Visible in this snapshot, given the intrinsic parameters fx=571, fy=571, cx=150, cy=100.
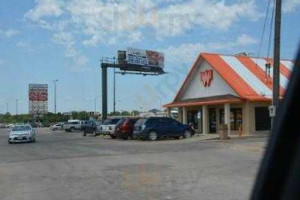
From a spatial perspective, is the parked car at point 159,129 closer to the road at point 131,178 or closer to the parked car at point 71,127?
the road at point 131,178

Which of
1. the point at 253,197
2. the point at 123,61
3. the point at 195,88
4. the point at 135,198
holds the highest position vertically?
the point at 123,61

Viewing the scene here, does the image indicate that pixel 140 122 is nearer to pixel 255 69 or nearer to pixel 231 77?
pixel 231 77

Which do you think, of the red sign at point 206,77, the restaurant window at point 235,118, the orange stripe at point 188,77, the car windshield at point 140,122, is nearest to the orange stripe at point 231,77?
the red sign at point 206,77

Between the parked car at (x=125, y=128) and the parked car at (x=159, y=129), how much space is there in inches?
68.4

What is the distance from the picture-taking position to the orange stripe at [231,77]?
138 feet

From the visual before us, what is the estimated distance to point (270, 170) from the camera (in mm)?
1468

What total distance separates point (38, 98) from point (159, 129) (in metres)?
103

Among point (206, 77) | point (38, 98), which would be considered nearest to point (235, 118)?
point (206, 77)

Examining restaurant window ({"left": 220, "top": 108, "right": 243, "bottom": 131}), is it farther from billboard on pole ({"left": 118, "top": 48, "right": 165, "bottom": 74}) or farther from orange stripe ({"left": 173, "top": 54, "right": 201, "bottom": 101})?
billboard on pole ({"left": 118, "top": 48, "right": 165, "bottom": 74})

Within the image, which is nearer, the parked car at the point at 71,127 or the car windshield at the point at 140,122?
the car windshield at the point at 140,122

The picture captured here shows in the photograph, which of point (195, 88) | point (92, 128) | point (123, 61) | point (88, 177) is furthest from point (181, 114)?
point (88, 177)

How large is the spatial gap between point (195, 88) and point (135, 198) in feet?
128

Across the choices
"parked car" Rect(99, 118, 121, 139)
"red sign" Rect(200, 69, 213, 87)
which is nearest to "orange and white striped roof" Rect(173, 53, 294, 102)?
"red sign" Rect(200, 69, 213, 87)

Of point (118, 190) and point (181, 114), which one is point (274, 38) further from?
point (181, 114)
